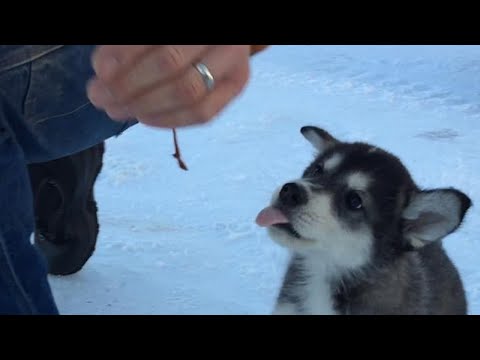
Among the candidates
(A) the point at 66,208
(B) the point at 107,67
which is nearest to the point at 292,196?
→ (B) the point at 107,67

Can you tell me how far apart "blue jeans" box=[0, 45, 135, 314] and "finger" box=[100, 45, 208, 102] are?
53 centimetres

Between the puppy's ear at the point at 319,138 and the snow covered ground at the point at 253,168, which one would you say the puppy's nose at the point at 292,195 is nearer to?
the puppy's ear at the point at 319,138

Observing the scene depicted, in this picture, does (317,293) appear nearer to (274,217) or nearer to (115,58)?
(274,217)

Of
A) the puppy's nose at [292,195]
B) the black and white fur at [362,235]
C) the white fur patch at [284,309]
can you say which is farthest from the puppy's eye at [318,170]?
the white fur patch at [284,309]

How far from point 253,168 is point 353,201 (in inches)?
57.9

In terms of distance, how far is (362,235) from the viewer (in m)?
2.31

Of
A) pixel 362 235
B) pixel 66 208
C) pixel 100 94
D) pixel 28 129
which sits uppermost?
pixel 100 94

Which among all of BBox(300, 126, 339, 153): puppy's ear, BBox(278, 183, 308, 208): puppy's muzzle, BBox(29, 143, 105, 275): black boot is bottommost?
BBox(29, 143, 105, 275): black boot

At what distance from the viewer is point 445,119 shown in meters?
4.22

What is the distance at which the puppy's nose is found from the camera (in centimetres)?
217

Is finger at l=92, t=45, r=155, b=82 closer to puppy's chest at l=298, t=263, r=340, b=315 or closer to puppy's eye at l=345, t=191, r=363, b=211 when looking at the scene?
puppy's eye at l=345, t=191, r=363, b=211

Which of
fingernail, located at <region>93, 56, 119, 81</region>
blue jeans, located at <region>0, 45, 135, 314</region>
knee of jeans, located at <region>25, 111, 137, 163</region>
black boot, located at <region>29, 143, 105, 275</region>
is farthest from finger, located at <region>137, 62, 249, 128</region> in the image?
black boot, located at <region>29, 143, 105, 275</region>

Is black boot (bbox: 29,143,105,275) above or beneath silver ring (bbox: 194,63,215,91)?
beneath

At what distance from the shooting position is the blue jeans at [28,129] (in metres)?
1.91
